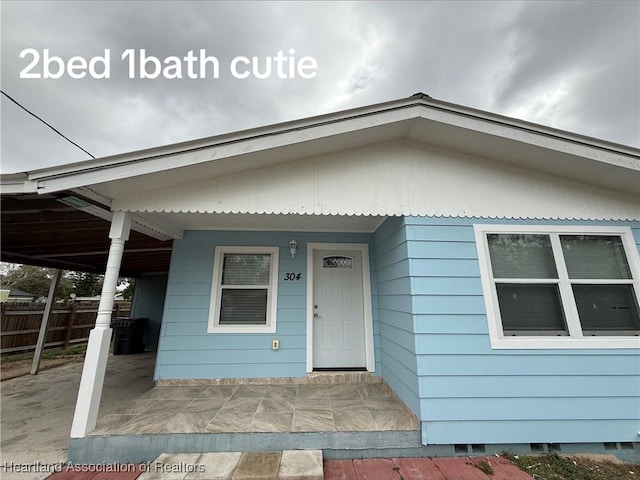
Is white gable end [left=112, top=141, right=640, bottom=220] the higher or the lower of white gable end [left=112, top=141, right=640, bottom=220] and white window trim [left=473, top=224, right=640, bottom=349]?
the higher

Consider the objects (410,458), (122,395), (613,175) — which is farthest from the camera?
(122,395)

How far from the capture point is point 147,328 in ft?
27.1

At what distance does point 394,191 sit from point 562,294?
2.15 m

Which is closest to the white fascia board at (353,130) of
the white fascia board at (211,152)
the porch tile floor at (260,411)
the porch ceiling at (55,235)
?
the white fascia board at (211,152)

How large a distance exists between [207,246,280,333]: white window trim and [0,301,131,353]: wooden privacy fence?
518 cm

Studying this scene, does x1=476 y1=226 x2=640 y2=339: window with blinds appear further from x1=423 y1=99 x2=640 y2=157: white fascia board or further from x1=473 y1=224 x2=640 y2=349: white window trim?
x1=423 y1=99 x2=640 y2=157: white fascia board

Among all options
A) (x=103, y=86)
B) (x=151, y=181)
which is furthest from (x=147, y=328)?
(x=151, y=181)

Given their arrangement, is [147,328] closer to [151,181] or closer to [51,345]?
[51,345]

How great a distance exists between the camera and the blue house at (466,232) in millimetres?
2371

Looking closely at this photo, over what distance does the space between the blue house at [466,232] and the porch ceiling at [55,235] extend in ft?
1.60

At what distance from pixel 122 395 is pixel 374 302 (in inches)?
158

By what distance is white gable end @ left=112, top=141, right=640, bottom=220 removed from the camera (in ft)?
8.82

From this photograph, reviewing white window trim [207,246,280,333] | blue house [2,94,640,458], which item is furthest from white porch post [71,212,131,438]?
white window trim [207,246,280,333]

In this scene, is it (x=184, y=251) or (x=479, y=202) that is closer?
(x=479, y=202)
